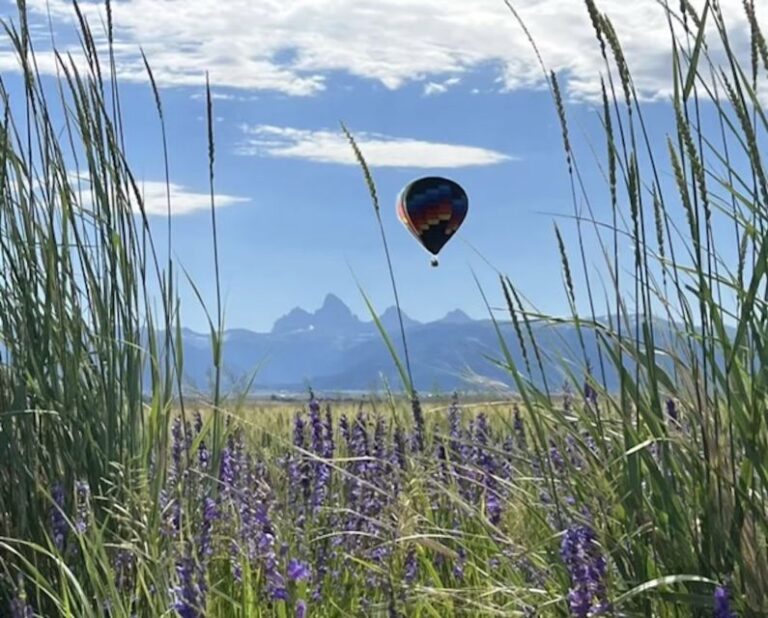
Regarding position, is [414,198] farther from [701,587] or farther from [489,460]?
[701,587]

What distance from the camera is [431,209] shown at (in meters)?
12.5

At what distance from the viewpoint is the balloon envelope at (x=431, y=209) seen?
12.3 meters

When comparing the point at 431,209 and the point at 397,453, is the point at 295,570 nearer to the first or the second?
the point at 397,453

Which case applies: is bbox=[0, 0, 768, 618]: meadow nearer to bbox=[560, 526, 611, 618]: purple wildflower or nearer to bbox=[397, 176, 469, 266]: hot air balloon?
bbox=[560, 526, 611, 618]: purple wildflower

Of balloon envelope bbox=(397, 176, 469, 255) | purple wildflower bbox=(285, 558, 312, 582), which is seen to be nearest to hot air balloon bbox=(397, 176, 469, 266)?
balloon envelope bbox=(397, 176, 469, 255)

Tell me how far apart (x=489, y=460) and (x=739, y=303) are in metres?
2.38

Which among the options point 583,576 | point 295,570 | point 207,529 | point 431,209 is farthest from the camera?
point 431,209

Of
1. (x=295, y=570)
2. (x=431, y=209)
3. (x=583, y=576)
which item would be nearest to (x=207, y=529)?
(x=295, y=570)

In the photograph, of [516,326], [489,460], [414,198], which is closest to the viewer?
[516,326]

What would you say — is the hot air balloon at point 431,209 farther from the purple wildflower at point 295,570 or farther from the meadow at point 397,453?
the purple wildflower at point 295,570

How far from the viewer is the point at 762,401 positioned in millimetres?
2184

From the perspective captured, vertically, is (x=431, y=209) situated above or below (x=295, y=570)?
above

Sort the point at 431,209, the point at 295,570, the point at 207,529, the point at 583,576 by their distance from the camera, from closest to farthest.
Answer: the point at 583,576 < the point at 295,570 < the point at 207,529 < the point at 431,209

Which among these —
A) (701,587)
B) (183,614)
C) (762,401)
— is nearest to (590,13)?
(762,401)
